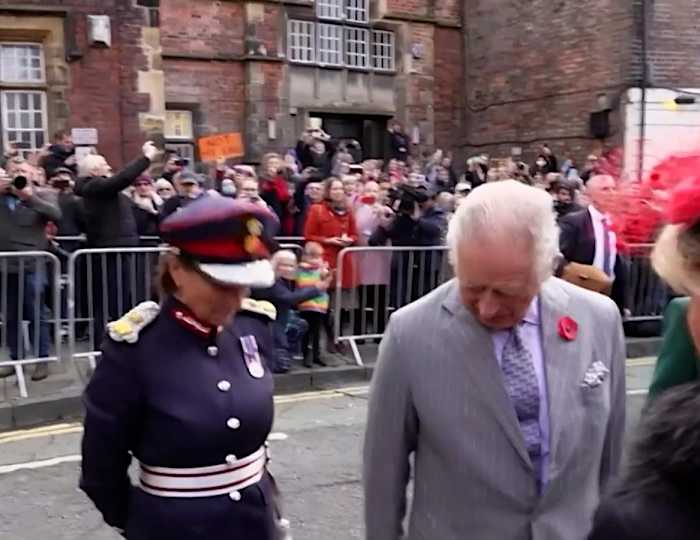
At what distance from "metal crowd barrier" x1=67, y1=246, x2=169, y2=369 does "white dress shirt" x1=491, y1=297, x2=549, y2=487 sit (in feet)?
20.1

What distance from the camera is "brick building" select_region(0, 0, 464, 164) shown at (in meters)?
15.0

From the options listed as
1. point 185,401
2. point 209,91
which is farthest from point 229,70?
point 185,401

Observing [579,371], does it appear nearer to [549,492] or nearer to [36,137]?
[549,492]

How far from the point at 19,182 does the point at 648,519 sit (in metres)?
7.51

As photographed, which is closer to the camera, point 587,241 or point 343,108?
point 587,241

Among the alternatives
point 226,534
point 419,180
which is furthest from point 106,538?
point 419,180

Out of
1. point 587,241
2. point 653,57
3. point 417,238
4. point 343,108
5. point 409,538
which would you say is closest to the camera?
point 409,538

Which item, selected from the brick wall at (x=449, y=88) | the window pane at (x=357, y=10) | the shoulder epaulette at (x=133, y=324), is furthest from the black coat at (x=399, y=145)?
the shoulder epaulette at (x=133, y=324)

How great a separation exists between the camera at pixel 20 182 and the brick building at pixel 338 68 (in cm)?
711

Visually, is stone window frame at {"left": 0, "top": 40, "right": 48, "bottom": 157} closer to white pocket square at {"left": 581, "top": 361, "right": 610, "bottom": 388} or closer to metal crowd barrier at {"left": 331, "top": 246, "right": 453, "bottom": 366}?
metal crowd barrier at {"left": 331, "top": 246, "right": 453, "bottom": 366}

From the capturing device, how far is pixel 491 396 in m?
2.38

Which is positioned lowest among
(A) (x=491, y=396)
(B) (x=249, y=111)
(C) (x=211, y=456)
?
(C) (x=211, y=456)

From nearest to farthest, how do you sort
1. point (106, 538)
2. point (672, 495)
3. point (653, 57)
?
1. point (672, 495)
2. point (106, 538)
3. point (653, 57)

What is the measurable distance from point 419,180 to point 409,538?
994cm
